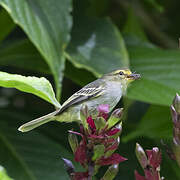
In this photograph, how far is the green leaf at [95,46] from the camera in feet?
7.47

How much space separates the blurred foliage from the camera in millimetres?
2051

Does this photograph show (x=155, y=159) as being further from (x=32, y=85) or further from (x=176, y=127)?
(x=32, y=85)

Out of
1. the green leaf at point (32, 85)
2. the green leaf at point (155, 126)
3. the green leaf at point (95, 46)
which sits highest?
the green leaf at point (32, 85)

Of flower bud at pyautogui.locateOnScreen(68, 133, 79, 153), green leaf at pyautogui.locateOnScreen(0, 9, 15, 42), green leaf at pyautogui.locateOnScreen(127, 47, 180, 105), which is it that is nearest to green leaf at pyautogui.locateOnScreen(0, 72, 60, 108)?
flower bud at pyautogui.locateOnScreen(68, 133, 79, 153)

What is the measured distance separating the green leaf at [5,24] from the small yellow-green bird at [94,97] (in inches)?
34.1

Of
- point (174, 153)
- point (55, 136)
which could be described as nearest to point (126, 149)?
point (55, 136)

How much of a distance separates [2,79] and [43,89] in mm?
86

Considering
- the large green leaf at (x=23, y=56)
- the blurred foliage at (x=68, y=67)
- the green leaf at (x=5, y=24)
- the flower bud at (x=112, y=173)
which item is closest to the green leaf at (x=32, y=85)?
the flower bud at (x=112, y=173)

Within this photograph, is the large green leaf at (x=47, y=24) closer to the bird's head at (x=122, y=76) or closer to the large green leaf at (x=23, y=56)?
the bird's head at (x=122, y=76)

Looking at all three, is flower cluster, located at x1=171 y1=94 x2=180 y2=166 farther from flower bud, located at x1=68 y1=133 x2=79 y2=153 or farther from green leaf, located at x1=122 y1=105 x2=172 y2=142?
green leaf, located at x1=122 y1=105 x2=172 y2=142

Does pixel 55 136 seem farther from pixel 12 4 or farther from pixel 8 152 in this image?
pixel 12 4

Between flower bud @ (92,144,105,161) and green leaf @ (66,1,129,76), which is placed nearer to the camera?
flower bud @ (92,144,105,161)

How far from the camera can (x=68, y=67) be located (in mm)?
2445

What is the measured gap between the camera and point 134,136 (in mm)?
2535
